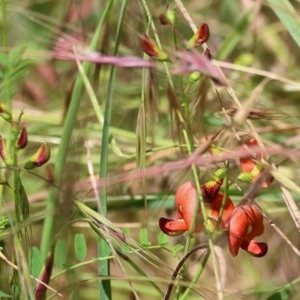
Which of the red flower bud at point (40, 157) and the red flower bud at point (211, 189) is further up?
the red flower bud at point (40, 157)

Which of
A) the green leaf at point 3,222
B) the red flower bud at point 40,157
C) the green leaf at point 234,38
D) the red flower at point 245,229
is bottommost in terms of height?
the red flower at point 245,229

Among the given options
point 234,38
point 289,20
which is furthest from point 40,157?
point 234,38

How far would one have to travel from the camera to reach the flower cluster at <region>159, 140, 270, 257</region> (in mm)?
922

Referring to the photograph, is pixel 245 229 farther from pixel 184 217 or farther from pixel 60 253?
pixel 60 253

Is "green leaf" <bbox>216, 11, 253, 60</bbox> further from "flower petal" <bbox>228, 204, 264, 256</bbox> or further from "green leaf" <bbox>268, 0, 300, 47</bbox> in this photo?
"flower petal" <bbox>228, 204, 264, 256</bbox>

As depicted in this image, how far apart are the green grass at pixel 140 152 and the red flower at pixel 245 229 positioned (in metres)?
0.02

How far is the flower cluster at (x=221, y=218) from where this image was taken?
3.03 ft

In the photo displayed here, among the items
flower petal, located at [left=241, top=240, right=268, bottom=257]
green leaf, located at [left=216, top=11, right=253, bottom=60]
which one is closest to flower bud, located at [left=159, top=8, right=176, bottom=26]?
flower petal, located at [left=241, top=240, right=268, bottom=257]

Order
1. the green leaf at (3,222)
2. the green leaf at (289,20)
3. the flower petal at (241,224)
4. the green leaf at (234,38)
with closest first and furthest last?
1. the flower petal at (241,224)
2. the green leaf at (3,222)
3. the green leaf at (289,20)
4. the green leaf at (234,38)

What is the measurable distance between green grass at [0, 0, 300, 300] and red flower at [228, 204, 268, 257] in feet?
0.06

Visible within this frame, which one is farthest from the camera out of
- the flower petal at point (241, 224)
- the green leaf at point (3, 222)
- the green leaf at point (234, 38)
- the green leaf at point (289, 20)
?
the green leaf at point (234, 38)

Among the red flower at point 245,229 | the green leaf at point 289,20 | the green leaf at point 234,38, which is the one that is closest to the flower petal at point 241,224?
the red flower at point 245,229

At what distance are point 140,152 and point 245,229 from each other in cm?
16

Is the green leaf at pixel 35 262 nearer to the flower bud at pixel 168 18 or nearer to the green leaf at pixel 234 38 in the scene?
the flower bud at pixel 168 18
